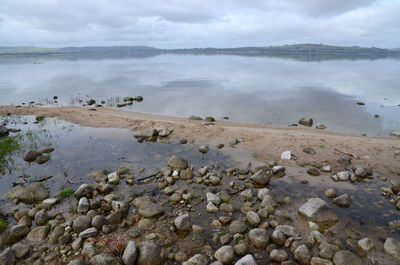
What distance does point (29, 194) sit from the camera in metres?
8.09

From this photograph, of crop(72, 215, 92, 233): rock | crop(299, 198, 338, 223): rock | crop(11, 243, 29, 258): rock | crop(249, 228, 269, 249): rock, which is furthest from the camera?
crop(299, 198, 338, 223): rock

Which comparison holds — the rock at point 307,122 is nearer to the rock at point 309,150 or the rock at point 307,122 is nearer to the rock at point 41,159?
the rock at point 309,150

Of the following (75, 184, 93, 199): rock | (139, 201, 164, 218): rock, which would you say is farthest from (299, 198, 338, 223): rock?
(75, 184, 93, 199): rock

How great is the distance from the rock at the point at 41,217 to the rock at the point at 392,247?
9.53 m

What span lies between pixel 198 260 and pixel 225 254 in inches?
26.8

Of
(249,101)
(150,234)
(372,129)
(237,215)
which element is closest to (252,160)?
(237,215)

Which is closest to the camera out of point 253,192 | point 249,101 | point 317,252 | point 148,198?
point 317,252

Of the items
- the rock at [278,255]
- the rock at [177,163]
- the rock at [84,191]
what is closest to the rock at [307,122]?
the rock at [177,163]

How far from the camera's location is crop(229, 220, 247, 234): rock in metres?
6.48

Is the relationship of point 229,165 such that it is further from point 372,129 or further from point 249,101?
point 249,101

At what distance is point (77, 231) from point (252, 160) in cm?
791

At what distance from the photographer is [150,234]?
6.39 meters

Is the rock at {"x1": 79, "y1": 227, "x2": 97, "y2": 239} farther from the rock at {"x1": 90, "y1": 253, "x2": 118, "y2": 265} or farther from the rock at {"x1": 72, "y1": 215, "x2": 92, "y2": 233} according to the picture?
the rock at {"x1": 90, "y1": 253, "x2": 118, "y2": 265}

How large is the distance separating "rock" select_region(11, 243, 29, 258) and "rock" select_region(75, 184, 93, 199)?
2.41 meters
